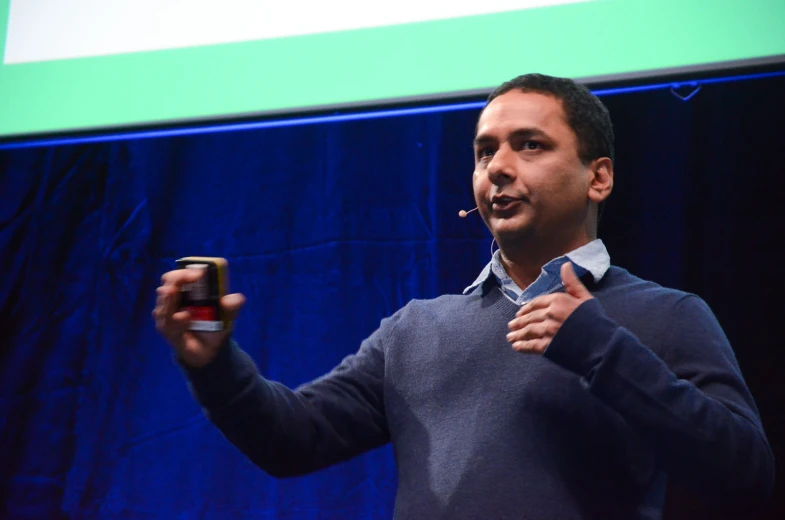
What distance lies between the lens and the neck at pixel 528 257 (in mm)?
1254

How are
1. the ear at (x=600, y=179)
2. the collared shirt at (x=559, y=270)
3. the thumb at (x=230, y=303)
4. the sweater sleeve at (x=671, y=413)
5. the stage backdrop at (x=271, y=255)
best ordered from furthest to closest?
the stage backdrop at (x=271, y=255), the ear at (x=600, y=179), the collared shirt at (x=559, y=270), the thumb at (x=230, y=303), the sweater sleeve at (x=671, y=413)

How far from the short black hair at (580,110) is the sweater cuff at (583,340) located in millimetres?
431

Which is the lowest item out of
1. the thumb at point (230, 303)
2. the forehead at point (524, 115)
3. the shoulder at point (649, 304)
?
the shoulder at point (649, 304)

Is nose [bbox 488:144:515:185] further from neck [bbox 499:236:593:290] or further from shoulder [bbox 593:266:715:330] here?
shoulder [bbox 593:266:715:330]

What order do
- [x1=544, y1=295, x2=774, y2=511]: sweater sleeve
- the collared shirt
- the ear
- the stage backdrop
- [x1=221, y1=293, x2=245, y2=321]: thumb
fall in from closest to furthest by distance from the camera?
[x1=544, y1=295, x2=774, y2=511]: sweater sleeve
[x1=221, y1=293, x2=245, y2=321]: thumb
the collared shirt
the ear
the stage backdrop

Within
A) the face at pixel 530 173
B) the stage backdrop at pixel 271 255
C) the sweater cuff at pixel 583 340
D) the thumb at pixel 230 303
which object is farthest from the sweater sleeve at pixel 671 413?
the stage backdrop at pixel 271 255

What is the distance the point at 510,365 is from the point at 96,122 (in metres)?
1.26

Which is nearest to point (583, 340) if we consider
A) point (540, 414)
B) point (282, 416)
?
point (540, 414)

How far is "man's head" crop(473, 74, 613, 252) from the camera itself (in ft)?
3.99

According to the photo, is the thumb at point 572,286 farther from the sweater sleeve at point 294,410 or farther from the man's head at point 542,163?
the sweater sleeve at point 294,410

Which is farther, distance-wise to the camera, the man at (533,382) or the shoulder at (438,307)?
the shoulder at (438,307)

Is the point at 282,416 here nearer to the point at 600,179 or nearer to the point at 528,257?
the point at 528,257

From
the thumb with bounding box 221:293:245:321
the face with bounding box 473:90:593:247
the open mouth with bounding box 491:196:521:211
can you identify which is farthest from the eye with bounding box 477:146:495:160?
the thumb with bounding box 221:293:245:321

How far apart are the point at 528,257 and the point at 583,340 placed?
36 cm
